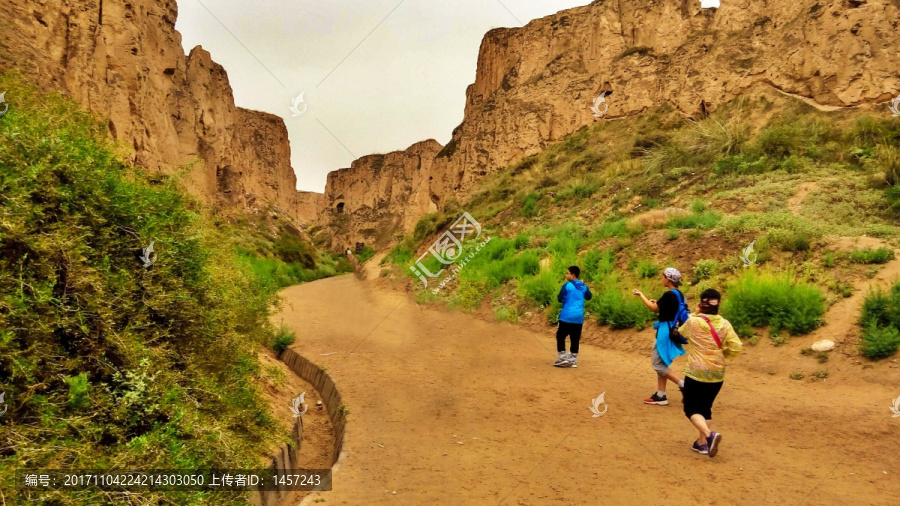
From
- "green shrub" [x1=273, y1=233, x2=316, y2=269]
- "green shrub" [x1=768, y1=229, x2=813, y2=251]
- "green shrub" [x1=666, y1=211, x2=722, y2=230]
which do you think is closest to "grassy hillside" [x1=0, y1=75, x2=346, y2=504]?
"green shrub" [x1=768, y1=229, x2=813, y2=251]

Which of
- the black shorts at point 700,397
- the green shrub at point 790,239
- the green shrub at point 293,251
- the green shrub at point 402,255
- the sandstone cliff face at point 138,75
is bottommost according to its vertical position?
the black shorts at point 700,397

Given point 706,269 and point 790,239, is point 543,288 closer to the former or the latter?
point 706,269

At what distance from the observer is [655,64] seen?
24.1m

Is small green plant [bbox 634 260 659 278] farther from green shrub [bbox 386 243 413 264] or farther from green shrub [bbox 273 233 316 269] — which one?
green shrub [bbox 273 233 316 269]

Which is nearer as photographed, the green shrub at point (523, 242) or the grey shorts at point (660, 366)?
the grey shorts at point (660, 366)

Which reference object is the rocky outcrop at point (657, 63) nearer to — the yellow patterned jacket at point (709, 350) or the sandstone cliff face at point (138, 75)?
the sandstone cliff face at point (138, 75)

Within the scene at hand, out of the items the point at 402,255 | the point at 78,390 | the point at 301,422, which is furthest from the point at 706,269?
the point at 402,255

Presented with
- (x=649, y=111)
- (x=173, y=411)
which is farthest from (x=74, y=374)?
(x=649, y=111)

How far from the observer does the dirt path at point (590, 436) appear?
13.3 ft

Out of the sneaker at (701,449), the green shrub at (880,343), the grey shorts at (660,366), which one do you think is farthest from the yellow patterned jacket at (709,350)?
the green shrub at (880,343)

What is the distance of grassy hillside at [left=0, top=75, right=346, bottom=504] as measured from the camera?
289 centimetres

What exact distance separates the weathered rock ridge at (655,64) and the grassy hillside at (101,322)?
20247mm

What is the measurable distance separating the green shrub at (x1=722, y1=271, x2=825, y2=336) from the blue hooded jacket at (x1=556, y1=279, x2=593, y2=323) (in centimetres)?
294

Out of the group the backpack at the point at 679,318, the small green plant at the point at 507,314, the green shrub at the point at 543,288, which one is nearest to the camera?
the backpack at the point at 679,318
